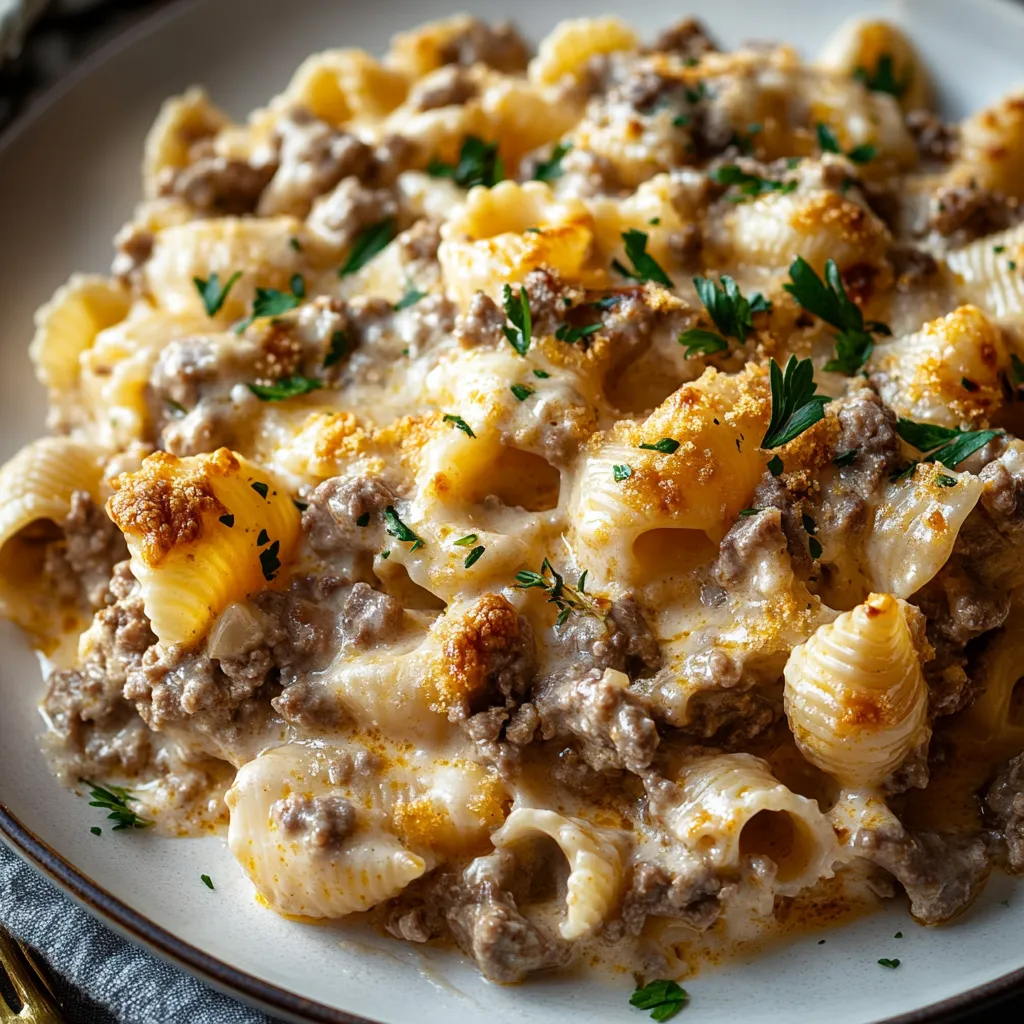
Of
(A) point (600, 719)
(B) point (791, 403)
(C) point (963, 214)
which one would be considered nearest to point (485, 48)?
(C) point (963, 214)

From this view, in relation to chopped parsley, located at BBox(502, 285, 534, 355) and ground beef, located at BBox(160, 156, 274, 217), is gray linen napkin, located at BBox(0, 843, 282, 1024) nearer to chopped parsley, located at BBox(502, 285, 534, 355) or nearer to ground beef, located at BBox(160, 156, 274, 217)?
chopped parsley, located at BBox(502, 285, 534, 355)

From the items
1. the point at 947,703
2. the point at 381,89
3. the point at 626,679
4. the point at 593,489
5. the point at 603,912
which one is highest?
the point at 381,89

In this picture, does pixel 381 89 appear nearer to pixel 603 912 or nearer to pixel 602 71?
pixel 602 71

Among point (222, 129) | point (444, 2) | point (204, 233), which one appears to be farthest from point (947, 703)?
point (444, 2)

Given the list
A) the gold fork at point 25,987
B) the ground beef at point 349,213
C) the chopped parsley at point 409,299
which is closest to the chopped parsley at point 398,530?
the chopped parsley at point 409,299

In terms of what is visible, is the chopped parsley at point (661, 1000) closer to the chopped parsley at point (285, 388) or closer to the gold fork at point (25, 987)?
the gold fork at point (25, 987)

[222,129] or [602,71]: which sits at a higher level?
[222,129]

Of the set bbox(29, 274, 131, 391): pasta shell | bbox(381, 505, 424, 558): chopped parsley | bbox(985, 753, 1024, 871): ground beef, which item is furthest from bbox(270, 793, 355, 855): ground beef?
bbox(29, 274, 131, 391): pasta shell
